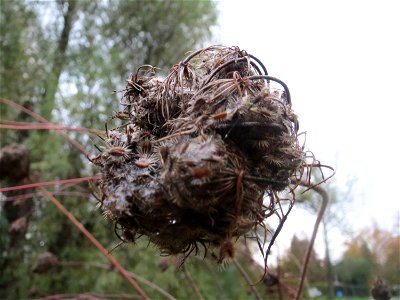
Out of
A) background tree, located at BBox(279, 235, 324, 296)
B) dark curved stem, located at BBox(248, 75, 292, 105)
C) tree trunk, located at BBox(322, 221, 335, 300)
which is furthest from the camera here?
background tree, located at BBox(279, 235, 324, 296)

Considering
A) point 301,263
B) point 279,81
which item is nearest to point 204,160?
point 279,81

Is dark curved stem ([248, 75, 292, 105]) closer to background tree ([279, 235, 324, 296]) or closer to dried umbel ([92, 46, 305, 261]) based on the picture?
dried umbel ([92, 46, 305, 261])

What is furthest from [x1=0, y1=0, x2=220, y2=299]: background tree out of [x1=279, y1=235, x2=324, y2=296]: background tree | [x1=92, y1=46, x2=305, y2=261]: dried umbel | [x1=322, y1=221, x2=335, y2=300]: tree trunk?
[x1=92, y1=46, x2=305, y2=261]: dried umbel

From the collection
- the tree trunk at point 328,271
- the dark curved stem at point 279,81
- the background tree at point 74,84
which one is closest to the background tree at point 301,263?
the tree trunk at point 328,271

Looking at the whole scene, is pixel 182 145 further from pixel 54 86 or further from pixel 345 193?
pixel 54 86

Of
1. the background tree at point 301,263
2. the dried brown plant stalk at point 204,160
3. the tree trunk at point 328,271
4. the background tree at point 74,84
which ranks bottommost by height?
the dried brown plant stalk at point 204,160

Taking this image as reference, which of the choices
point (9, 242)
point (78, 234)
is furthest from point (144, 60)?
point (9, 242)

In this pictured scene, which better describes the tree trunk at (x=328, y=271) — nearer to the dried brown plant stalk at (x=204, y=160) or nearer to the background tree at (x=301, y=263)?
the background tree at (x=301, y=263)

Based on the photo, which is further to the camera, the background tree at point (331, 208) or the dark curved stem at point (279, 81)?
the background tree at point (331, 208)
